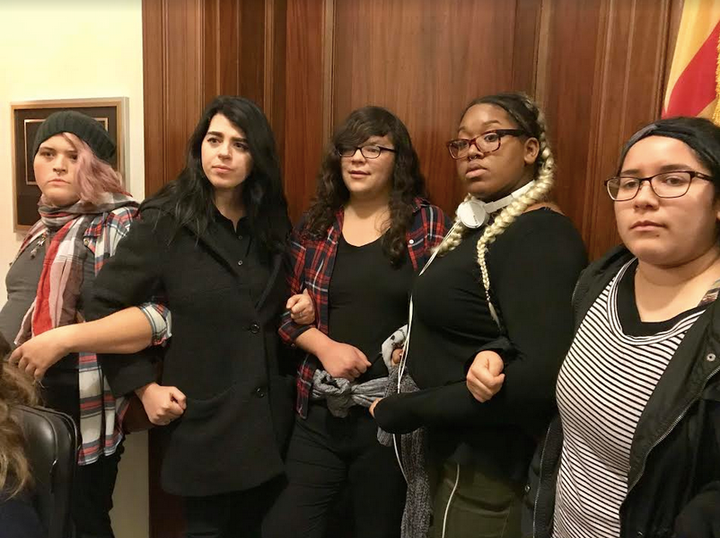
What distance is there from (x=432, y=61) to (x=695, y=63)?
0.68m

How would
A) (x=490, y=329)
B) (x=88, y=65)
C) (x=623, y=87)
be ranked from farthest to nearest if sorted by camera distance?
(x=88, y=65) < (x=623, y=87) < (x=490, y=329)

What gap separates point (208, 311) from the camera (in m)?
1.34

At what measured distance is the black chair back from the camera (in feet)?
A: 3.04

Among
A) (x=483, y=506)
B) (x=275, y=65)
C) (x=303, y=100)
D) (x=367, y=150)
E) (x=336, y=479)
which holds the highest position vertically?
(x=275, y=65)

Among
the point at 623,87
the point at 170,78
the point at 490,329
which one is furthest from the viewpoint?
the point at 170,78

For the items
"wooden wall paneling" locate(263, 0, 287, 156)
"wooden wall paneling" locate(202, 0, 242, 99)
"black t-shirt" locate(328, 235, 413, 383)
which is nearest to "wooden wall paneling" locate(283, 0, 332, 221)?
"wooden wall paneling" locate(263, 0, 287, 156)

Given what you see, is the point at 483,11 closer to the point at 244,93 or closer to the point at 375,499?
the point at 244,93

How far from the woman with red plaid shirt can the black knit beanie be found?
2.05 ft

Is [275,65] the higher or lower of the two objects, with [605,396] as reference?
higher

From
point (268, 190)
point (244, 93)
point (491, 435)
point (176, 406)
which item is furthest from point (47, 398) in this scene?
point (491, 435)

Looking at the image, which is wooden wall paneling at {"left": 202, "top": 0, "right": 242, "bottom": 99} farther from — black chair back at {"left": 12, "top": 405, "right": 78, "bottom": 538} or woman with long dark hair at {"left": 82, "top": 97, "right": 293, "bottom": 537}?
black chair back at {"left": 12, "top": 405, "right": 78, "bottom": 538}

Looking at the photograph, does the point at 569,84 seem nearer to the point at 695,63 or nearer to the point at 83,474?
the point at 695,63

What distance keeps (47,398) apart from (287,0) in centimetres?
133

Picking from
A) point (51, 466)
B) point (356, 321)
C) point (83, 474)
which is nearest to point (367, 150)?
point (356, 321)
